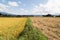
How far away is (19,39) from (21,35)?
114cm

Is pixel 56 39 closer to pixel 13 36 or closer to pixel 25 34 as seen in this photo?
pixel 25 34

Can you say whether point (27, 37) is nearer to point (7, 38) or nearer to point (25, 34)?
point (25, 34)

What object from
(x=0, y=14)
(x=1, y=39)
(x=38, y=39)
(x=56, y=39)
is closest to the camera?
(x=1, y=39)

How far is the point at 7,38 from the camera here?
10.8 m

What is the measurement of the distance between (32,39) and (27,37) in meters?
0.69

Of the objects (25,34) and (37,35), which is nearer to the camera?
(37,35)

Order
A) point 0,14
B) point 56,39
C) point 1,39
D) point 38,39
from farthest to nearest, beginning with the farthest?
point 0,14, point 56,39, point 38,39, point 1,39

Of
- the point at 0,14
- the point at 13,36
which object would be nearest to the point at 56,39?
the point at 13,36

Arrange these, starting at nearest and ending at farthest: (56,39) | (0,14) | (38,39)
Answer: (38,39), (56,39), (0,14)

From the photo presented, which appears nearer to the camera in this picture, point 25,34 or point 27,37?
point 27,37

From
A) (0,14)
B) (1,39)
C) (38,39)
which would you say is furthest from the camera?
(0,14)

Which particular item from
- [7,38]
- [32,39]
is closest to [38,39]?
[32,39]

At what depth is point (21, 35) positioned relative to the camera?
12.4m

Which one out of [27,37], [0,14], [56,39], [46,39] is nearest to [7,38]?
[27,37]
